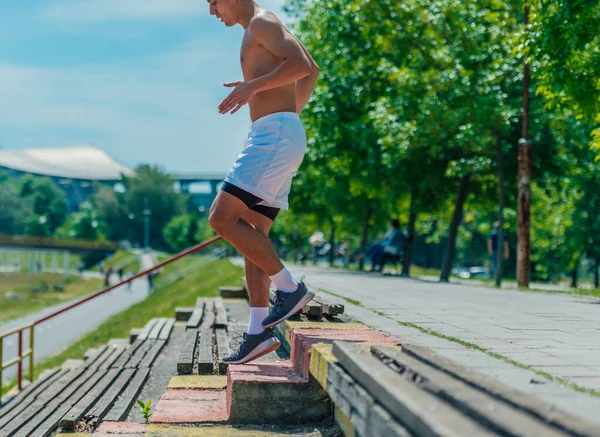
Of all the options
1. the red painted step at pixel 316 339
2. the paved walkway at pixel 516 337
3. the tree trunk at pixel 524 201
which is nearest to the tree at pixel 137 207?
the tree trunk at pixel 524 201

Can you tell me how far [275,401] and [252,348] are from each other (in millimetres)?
600

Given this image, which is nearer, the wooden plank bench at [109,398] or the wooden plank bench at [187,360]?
the wooden plank bench at [109,398]

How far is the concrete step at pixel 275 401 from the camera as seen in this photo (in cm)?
388

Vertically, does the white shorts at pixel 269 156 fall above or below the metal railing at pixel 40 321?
above

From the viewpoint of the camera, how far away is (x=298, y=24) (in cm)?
3048

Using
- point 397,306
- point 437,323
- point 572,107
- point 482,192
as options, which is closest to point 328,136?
point 482,192

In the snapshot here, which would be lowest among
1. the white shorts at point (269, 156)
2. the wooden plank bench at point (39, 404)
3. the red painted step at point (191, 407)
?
the wooden plank bench at point (39, 404)

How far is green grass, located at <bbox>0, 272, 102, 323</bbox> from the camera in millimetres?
64812

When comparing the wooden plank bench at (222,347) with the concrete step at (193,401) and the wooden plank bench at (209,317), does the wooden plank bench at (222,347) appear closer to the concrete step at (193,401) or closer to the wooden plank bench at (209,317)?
the concrete step at (193,401)

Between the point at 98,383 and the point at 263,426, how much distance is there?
3.61 m

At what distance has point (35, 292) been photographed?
8244 centimetres

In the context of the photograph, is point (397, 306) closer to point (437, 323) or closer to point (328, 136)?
Answer: point (437, 323)

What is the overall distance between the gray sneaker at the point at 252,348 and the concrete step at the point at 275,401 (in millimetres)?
479

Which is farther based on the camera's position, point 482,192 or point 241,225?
point 482,192
